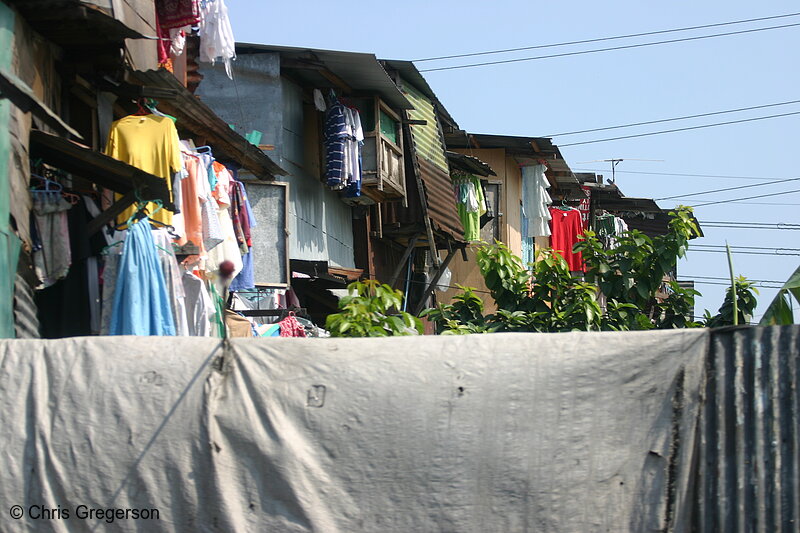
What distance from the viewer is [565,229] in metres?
23.7

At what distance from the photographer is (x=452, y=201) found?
18.2 metres

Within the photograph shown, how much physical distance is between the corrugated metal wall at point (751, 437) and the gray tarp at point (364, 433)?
0.09 meters

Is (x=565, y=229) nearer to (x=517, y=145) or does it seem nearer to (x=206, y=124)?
(x=517, y=145)

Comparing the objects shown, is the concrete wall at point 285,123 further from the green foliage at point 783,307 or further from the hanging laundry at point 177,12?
the green foliage at point 783,307

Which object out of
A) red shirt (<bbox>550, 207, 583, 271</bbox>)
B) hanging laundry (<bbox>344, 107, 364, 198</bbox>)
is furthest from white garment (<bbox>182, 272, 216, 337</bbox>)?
red shirt (<bbox>550, 207, 583, 271</bbox>)

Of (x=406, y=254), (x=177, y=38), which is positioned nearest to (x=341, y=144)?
(x=406, y=254)

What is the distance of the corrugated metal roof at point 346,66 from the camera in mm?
13133

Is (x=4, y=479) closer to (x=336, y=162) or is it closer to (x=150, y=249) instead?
(x=150, y=249)

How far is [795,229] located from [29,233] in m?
24.6

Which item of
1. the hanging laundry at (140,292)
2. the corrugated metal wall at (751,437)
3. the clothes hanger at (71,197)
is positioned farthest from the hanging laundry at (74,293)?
the corrugated metal wall at (751,437)

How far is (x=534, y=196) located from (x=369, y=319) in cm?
1476

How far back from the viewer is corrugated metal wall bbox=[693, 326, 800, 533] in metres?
4.25

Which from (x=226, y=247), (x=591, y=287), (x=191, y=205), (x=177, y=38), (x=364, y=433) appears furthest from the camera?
(x=591, y=287)

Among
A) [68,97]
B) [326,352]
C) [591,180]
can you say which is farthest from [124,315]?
[591,180]
